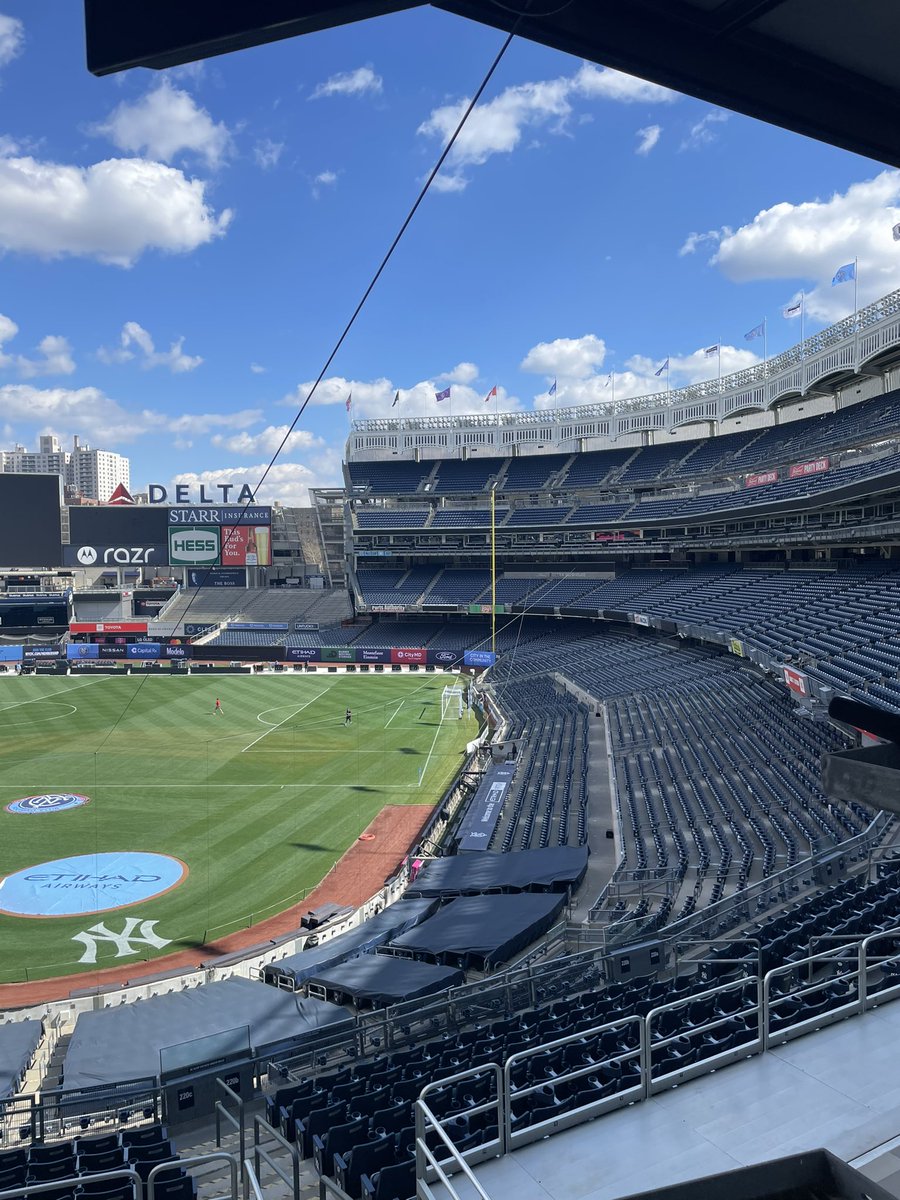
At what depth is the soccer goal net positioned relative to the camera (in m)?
42.3

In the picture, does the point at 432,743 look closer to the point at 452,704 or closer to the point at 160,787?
the point at 452,704

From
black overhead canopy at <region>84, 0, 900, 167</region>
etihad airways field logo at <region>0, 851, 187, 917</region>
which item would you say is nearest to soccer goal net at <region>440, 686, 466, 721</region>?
etihad airways field logo at <region>0, 851, 187, 917</region>

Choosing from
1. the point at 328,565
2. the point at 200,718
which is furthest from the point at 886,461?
the point at 328,565

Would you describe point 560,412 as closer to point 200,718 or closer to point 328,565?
point 328,565

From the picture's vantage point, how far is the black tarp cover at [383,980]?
511 inches

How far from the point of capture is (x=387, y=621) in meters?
67.9

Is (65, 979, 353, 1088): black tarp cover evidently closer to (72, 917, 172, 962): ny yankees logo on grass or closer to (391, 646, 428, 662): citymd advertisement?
(72, 917, 172, 962): ny yankees logo on grass

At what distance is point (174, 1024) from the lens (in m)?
12.3

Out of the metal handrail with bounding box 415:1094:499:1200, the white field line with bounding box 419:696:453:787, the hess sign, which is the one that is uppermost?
the hess sign

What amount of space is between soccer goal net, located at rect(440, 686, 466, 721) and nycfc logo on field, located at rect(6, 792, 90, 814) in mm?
18451

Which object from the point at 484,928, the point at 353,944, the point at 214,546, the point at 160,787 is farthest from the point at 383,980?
the point at 214,546

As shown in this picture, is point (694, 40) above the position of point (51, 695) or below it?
above

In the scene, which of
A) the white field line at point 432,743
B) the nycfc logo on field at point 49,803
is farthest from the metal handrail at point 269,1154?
Result: the white field line at point 432,743

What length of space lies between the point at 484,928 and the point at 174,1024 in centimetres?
567
